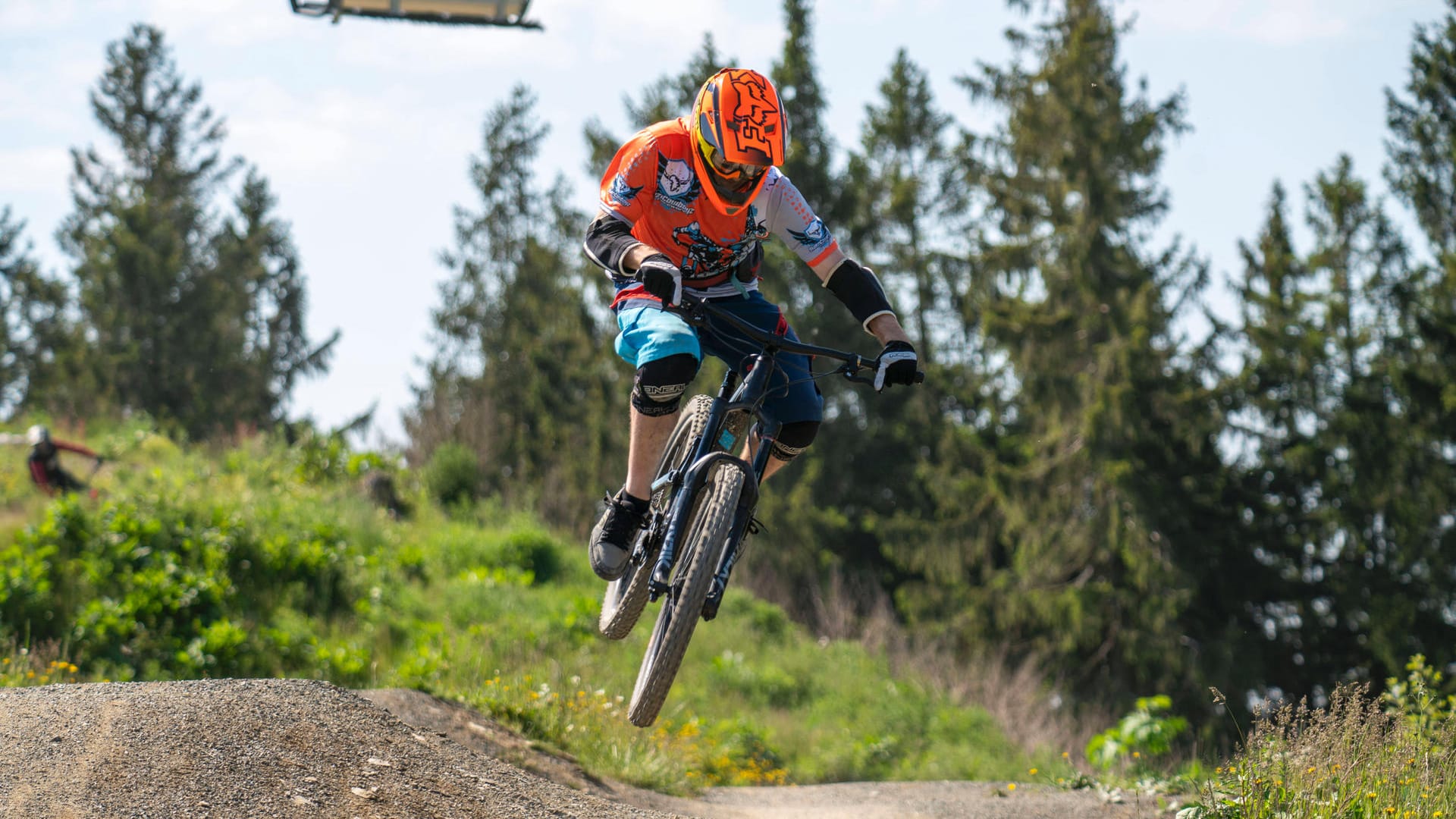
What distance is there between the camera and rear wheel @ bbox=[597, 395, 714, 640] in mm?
5773

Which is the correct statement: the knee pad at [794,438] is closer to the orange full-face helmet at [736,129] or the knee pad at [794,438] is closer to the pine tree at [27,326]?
the orange full-face helmet at [736,129]

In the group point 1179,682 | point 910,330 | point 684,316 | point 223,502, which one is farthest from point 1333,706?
point 910,330

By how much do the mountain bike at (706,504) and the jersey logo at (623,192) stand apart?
0.64m

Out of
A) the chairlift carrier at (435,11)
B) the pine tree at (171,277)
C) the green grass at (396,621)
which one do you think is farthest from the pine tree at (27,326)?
the chairlift carrier at (435,11)

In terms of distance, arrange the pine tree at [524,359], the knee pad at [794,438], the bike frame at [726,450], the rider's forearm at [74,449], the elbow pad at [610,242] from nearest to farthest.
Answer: the bike frame at [726,450], the elbow pad at [610,242], the knee pad at [794,438], the rider's forearm at [74,449], the pine tree at [524,359]

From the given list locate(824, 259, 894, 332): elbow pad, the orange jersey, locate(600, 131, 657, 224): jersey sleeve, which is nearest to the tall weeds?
locate(824, 259, 894, 332): elbow pad

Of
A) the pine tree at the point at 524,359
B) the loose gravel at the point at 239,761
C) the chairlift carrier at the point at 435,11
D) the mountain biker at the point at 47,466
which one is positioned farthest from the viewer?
the pine tree at the point at 524,359

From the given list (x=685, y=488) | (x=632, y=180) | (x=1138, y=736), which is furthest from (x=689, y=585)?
(x=1138, y=736)

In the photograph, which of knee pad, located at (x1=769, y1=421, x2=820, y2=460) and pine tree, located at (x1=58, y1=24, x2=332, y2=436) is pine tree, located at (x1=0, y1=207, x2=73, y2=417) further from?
knee pad, located at (x1=769, y1=421, x2=820, y2=460)

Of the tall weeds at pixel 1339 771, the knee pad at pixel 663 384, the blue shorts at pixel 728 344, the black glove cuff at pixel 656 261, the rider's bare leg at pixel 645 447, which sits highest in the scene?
the black glove cuff at pixel 656 261

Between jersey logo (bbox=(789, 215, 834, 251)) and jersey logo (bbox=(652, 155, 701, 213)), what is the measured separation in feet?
1.79

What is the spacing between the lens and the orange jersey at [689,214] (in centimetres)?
551

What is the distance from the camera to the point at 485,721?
7504 mm

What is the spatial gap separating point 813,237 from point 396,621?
12.8 metres
